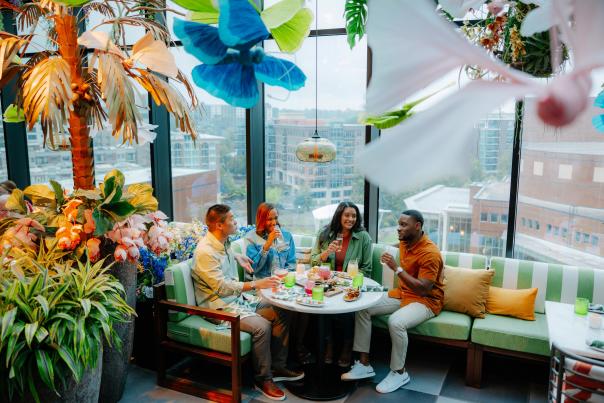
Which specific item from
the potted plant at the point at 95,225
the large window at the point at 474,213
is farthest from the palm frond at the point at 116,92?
the large window at the point at 474,213

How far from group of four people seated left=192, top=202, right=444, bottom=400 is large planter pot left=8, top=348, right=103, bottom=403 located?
102 cm

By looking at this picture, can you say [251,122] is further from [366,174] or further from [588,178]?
[366,174]

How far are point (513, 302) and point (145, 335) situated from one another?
3.00 meters

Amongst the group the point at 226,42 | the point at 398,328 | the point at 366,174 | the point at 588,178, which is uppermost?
the point at 226,42

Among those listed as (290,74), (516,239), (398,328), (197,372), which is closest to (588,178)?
(516,239)

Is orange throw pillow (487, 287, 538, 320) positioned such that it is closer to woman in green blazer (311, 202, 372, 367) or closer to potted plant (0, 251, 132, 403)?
woman in green blazer (311, 202, 372, 367)

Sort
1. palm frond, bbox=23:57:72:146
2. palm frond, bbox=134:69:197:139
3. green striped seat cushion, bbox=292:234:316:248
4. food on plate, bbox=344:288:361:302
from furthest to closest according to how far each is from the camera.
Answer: green striped seat cushion, bbox=292:234:316:248 < food on plate, bbox=344:288:361:302 < palm frond, bbox=134:69:197:139 < palm frond, bbox=23:57:72:146

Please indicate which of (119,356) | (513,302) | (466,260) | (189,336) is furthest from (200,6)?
(466,260)

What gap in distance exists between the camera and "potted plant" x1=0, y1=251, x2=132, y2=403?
2.26 meters

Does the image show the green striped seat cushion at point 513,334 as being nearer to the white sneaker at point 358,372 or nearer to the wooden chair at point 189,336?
the white sneaker at point 358,372

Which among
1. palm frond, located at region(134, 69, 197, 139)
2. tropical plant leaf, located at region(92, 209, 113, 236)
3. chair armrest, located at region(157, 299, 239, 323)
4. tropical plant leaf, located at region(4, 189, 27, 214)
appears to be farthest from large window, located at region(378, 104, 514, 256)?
tropical plant leaf, located at region(4, 189, 27, 214)

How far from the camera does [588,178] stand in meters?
3.93

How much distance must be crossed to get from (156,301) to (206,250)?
56cm

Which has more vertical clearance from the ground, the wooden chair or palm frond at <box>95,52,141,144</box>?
palm frond at <box>95,52,141,144</box>
